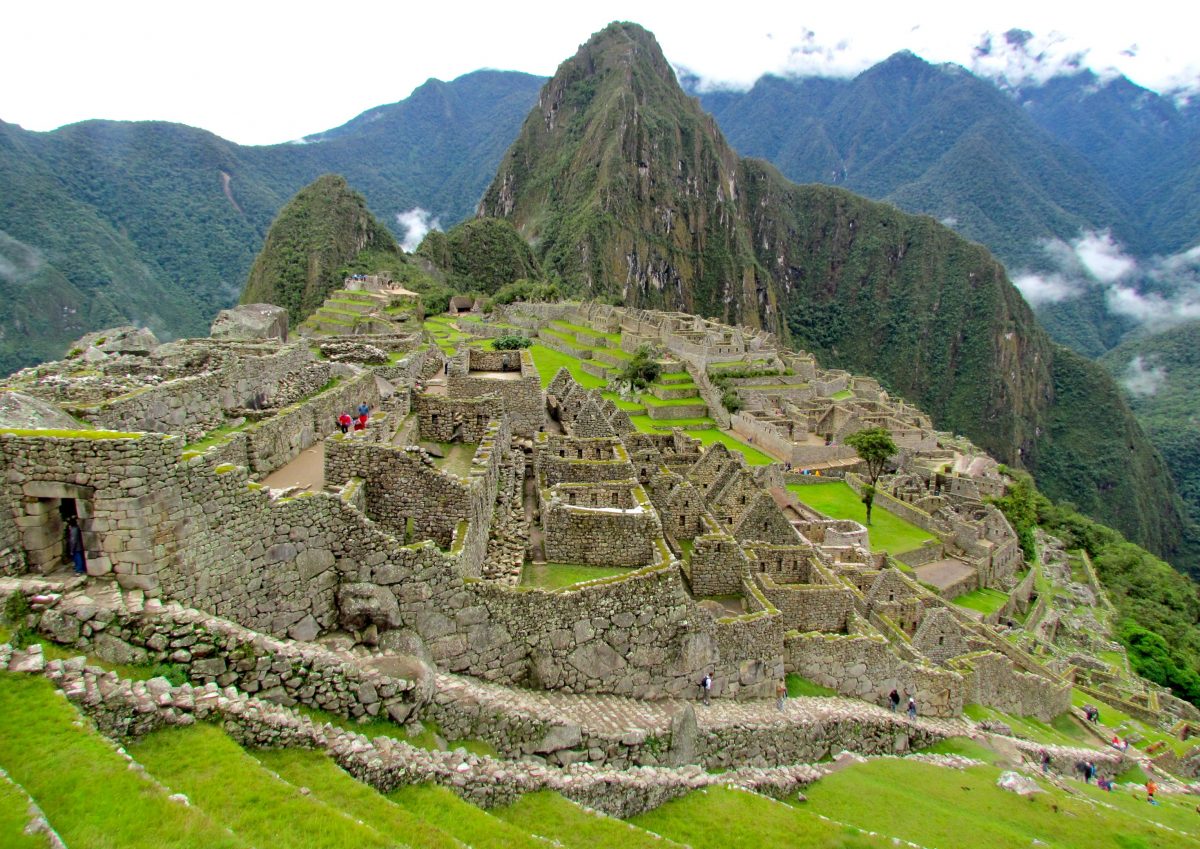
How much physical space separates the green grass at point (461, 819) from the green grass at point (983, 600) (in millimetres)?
31388

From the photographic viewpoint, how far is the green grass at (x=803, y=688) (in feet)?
48.3

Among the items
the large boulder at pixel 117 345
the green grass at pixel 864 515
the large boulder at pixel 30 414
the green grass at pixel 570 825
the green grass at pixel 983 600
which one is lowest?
the green grass at pixel 983 600

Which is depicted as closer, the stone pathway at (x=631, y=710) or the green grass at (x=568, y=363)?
the stone pathway at (x=631, y=710)

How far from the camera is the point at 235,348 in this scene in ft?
53.1

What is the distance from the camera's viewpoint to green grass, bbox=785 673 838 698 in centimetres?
1473

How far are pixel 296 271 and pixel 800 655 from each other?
130756mm

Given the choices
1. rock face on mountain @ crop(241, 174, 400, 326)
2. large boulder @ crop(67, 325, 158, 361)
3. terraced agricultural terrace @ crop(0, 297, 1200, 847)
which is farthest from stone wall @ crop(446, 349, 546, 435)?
rock face on mountain @ crop(241, 174, 400, 326)

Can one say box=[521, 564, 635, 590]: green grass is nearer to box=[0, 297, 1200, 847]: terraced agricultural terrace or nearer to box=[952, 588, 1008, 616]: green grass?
box=[0, 297, 1200, 847]: terraced agricultural terrace

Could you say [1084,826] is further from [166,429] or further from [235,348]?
[235,348]

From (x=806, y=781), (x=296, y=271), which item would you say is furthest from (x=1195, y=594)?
(x=296, y=271)

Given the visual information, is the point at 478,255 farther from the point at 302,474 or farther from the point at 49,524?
the point at 49,524

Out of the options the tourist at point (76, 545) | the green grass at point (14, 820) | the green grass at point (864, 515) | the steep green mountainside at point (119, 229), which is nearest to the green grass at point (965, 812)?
the green grass at point (14, 820)

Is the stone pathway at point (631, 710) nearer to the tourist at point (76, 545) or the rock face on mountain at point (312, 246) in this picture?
the tourist at point (76, 545)

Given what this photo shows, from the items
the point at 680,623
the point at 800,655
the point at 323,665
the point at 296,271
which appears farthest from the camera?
the point at 296,271
